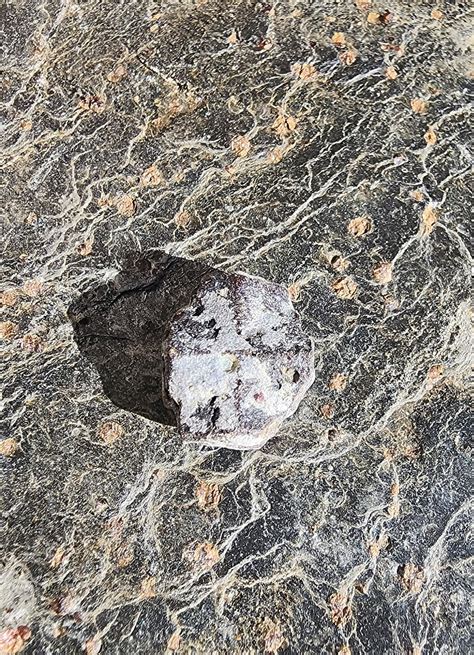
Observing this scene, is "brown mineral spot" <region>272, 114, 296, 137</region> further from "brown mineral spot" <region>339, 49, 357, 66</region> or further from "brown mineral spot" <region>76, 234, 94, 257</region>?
"brown mineral spot" <region>76, 234, 94, 257</region>

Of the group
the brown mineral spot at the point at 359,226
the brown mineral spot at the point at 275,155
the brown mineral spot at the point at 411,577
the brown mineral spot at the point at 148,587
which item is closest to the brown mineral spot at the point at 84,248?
the brown mineral spot at the point at 275,155

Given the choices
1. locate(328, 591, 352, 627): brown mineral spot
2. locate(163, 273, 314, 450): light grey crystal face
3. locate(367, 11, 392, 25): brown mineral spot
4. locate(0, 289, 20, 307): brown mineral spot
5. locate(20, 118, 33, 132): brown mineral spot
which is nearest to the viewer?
locate(163, 273, 314, 450): light grey crystal face

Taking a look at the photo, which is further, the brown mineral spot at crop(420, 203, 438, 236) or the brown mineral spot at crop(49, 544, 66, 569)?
the brown mineral spot at crop(420, 203, 438, 236)

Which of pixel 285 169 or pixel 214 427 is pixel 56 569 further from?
pixel 285 169

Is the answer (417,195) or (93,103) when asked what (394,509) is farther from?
(93,103)

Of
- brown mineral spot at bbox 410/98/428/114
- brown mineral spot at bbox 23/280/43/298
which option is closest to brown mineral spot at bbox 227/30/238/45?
brown mineral spot at bbox 410/98/428/114

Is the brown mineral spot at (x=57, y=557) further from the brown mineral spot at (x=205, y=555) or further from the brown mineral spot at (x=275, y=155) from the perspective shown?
the brown mineral spot at (x=275, y=155)
